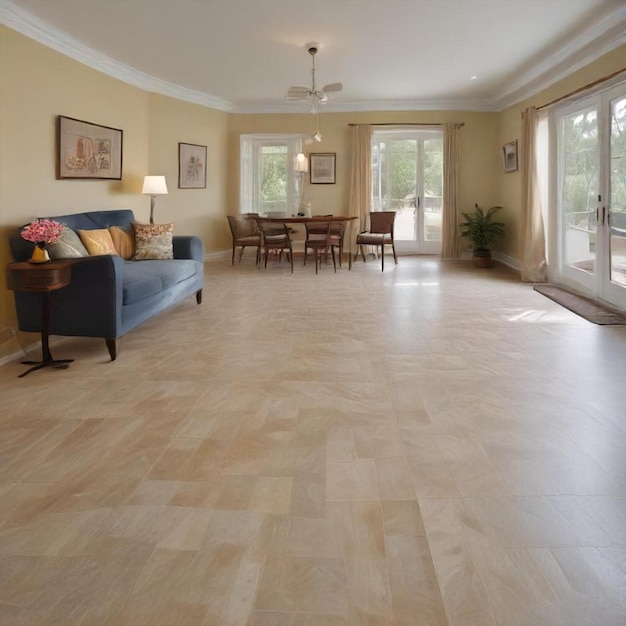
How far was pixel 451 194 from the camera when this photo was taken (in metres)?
10.2

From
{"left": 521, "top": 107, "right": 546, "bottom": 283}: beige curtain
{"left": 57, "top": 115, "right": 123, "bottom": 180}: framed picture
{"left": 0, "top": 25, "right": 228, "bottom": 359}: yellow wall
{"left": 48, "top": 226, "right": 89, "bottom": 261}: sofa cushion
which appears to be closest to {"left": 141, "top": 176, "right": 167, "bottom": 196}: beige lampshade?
{"left": 0, "top": 25, "right": 228, "bottom": 359}: yellow wall

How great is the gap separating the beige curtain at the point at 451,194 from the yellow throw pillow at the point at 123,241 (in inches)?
237

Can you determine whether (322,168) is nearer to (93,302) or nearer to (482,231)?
(482,231)

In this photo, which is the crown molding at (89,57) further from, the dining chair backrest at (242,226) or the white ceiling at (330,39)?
the dining chair backrest at (242,226)

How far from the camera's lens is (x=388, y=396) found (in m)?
3.44

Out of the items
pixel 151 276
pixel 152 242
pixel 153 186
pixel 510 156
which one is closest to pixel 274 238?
pixel 153 186

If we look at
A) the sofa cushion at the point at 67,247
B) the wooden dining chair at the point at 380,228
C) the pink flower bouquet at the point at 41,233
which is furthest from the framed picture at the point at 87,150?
the wooden dining chair at the point at 380,228

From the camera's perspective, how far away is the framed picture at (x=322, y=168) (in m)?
10.4

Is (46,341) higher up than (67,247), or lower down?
lower down

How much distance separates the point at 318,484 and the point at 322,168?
875 cm

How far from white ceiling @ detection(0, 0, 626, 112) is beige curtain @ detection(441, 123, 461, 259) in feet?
4.00

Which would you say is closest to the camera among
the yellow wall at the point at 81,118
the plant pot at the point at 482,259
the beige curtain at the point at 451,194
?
the yellow wall at the point at 81,118

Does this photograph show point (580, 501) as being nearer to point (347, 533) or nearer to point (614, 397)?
point (347, 533)

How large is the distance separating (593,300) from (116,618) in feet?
20.1
